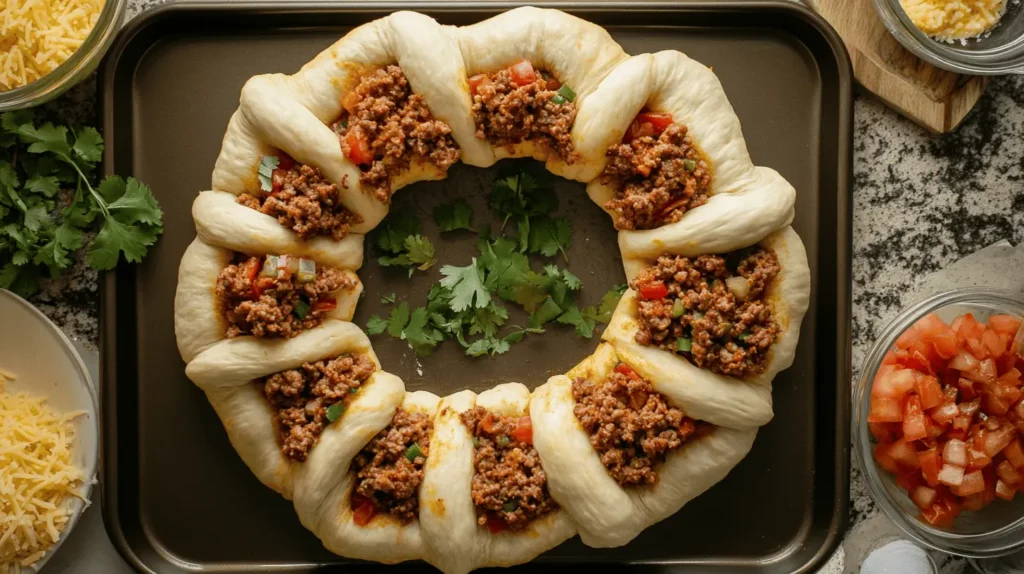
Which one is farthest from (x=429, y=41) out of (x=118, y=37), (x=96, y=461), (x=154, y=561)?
(x=154, y=561)

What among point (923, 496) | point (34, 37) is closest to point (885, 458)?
point (923, 496)

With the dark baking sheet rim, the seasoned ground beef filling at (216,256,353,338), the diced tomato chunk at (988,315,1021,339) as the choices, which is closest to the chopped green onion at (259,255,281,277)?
Result: the seasoned ground beef filling at (216,256,353,338)

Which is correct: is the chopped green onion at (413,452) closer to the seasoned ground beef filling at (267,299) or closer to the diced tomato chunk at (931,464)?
the seasoned ground beef filling at (267,299)

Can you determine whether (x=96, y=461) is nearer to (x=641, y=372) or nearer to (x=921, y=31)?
(x=641, y=372)

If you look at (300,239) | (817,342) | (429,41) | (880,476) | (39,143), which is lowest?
(880,476)

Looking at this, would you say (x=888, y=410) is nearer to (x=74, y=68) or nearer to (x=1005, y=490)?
(x=1005, y=490)

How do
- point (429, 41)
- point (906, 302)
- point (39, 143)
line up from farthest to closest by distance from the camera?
point (906, 302) < point (39, 143) < point (429, 41)

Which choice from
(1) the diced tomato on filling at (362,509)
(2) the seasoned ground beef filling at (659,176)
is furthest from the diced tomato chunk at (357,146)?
(1) the diced tomato on filling at (362,509)
